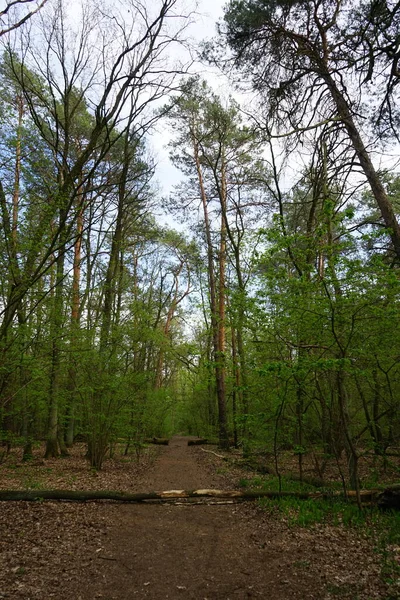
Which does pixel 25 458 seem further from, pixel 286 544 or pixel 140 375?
pixel 286 544

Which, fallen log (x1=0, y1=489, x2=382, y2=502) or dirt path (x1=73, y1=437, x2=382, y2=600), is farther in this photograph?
fallen log (x1=0, y1=489, x2=382, y2=502)

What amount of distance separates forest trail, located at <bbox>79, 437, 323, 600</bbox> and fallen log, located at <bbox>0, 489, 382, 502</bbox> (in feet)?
0.50

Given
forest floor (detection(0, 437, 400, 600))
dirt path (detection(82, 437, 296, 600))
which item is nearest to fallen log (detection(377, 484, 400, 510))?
forest floor (detection(0, 437, 400, 600))

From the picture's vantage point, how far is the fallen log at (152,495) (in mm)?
5344

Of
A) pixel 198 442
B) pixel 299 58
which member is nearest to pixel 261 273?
pixel 299 58

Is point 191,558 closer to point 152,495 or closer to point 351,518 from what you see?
point 152,495

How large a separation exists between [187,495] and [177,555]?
84.0 inches

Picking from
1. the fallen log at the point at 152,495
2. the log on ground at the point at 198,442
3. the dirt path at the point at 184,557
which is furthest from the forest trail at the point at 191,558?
the log on ground at the point at 198,442

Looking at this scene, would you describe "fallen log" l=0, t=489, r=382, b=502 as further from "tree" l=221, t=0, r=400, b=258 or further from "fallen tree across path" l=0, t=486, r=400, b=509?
"tree" l=221, t=0, r=400, b=258

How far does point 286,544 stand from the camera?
4227mm

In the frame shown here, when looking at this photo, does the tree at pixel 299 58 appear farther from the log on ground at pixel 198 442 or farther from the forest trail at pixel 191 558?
the log on ground at pixel 198 442

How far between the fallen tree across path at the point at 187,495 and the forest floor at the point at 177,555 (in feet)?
0.38

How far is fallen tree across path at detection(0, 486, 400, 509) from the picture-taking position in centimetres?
517

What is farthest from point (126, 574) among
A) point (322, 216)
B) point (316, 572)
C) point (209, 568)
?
point (322, 216)
